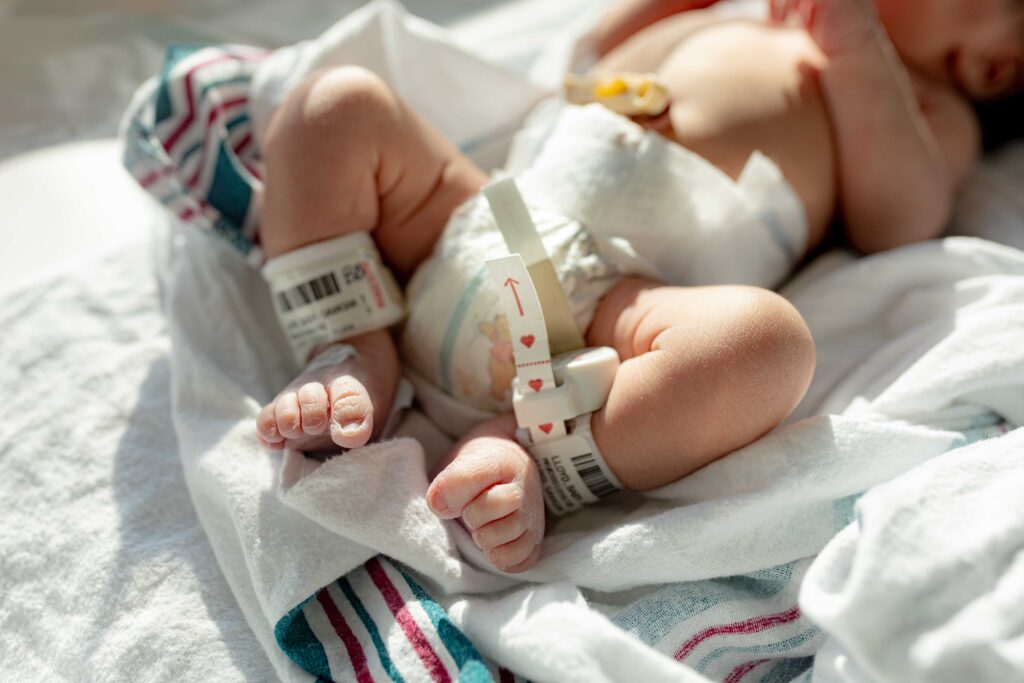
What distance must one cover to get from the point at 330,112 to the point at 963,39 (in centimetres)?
77

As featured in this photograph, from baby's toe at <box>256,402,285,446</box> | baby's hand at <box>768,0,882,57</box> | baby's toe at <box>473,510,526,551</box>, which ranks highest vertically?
baby's hand at <box>768,0,882,57</box>

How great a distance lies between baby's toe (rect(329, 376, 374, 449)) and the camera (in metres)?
0.73

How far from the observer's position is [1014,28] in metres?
1.06

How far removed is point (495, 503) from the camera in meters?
0.69

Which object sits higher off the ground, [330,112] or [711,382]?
[330,112]

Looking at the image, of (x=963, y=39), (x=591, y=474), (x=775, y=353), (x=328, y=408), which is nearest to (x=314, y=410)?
(x=328, y=408)

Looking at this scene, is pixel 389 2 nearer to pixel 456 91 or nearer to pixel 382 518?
pixel 456 91

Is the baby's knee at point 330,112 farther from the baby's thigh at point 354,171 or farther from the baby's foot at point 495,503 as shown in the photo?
the baby's foot at point 495,503

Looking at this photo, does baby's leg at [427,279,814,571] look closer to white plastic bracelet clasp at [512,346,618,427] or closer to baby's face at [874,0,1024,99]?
white plastic bracelet clasp at [512,346,618,427]

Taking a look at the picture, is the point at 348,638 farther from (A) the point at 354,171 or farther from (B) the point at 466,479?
→ (A) the point at 354,171

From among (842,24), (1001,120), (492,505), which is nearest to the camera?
(492,505)

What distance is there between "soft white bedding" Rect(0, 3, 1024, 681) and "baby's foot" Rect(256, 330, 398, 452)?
0.12 feet

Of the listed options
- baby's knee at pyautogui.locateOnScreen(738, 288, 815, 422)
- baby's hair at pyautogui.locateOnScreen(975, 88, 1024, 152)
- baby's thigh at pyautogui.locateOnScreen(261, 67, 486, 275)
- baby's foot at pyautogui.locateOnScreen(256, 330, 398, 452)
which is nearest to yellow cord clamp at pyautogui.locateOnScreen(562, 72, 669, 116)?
baby's thigh at pyautogui.locateOnScreen(261, 67, 486, 275)

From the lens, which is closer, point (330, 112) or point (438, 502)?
point (438, 502)
